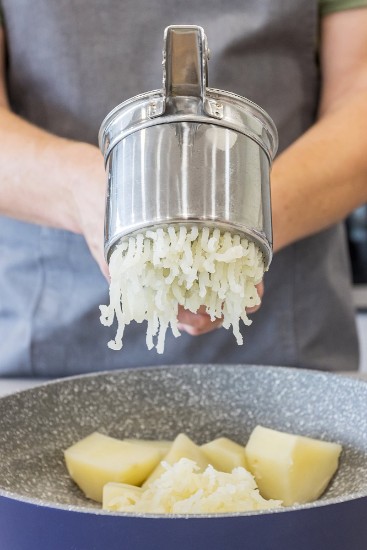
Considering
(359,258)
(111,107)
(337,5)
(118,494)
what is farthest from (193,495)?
(359,258)

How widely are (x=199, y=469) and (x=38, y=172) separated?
0.43m

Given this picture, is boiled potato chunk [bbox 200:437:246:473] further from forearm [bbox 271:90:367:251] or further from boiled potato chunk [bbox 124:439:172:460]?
forearm [bbox 271:90:367:251]

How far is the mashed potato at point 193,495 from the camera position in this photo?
2.06 feet

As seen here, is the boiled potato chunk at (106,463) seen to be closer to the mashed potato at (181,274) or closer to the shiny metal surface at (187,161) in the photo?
the mashed potato at (181,274)

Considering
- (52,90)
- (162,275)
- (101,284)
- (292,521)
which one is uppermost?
(52,90)

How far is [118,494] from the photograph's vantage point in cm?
69

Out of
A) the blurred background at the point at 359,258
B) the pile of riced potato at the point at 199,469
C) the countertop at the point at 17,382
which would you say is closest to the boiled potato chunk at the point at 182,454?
the pile of riced potato at the point at 199,469

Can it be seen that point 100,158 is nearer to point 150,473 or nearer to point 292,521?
point 150,473

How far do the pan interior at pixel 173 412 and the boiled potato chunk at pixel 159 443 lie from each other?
0.01 meters

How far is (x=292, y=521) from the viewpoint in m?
0.52

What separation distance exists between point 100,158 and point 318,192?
28 centimetres

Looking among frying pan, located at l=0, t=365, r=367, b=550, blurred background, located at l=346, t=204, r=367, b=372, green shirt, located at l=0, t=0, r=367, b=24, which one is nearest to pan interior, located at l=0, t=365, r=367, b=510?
frying pan, located at l=0, t=365, r=367, b=550

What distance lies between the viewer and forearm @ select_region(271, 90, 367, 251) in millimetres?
1002

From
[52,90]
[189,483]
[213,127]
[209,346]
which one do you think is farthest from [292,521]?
[52,90]
